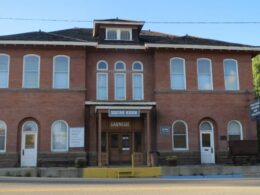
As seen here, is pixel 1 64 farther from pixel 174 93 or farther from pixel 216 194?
pixel 216 194

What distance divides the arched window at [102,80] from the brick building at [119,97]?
0.07 meters

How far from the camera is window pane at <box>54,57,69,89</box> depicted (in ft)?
94.1

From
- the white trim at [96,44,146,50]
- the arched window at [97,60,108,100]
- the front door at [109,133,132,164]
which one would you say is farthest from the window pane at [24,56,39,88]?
the front door at [109,133,132,164]

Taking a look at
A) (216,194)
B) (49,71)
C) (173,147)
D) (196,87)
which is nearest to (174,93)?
(196,87)

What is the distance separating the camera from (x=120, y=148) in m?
29.7

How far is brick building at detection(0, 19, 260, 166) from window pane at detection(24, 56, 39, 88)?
0.22 ft

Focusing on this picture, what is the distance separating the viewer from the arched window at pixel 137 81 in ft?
98.0

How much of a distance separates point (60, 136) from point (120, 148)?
444 centimetres

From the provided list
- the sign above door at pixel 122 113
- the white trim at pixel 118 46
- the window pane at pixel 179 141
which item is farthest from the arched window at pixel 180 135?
the white trim at pixel 118 46

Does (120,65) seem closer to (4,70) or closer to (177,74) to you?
(177,74)

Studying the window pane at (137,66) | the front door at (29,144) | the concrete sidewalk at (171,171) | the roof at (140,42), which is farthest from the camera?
the window pane at (137,66)

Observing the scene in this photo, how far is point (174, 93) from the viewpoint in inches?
1156

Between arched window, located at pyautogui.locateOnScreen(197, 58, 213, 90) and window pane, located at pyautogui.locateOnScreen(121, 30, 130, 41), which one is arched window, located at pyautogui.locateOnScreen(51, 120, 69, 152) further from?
arched window, located at pyautogui.locateOnScreen(197, 58, 213, 90)

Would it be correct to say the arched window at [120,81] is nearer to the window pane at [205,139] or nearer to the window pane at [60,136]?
the window pane at [60,136]
